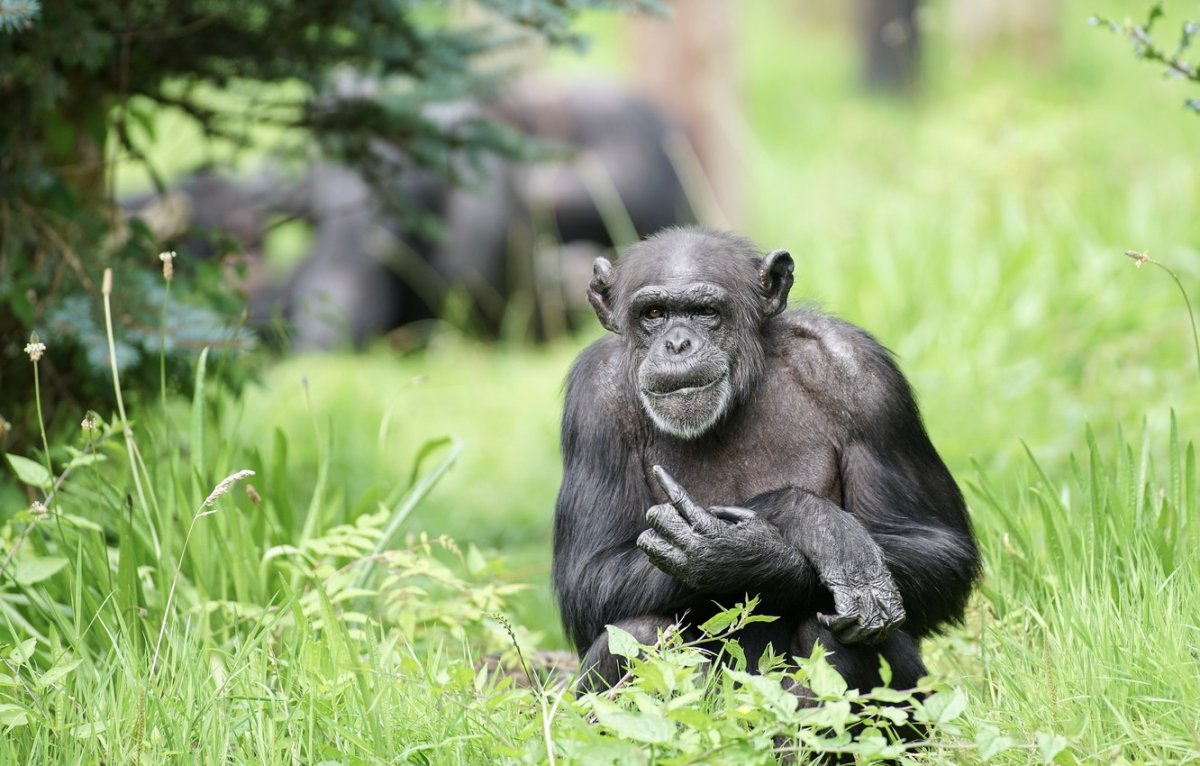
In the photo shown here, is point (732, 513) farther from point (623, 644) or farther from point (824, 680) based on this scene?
point (824, 680)

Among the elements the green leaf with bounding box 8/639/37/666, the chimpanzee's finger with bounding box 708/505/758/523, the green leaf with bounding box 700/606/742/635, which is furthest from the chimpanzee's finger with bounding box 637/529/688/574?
the green leaf with bounding box 8/639/37/666

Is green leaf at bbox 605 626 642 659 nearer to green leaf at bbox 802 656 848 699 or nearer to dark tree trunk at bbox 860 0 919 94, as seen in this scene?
green leaf at bbox 802 656 848 699

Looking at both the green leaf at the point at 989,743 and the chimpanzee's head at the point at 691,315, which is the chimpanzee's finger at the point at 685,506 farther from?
the green leaf at the point at 989,743

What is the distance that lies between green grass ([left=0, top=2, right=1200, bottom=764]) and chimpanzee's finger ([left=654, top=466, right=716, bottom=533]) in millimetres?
580

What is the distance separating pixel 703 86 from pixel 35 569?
9.68 meters

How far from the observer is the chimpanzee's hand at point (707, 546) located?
147 inches

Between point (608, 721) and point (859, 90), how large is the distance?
2075 cm

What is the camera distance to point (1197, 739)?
10.3 feet

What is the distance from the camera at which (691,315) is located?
13.5ft

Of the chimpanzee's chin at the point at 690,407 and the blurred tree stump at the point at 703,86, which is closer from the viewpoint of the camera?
the chimpanzee's chin at the point at 690,407

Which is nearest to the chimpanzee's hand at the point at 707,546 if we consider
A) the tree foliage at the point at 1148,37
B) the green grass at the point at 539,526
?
the green grass at the point at 539,526

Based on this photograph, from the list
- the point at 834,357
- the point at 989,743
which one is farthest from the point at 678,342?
the point at 989,743

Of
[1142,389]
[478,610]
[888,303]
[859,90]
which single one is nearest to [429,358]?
[888,303]

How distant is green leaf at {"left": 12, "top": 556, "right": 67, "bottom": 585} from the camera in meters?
4.06
